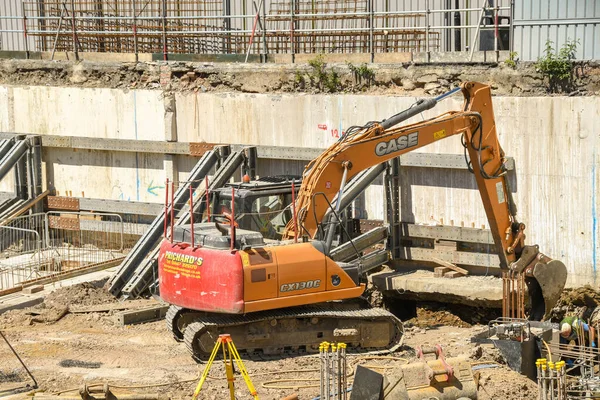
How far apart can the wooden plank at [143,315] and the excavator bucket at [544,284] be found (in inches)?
233

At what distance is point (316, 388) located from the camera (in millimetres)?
13945

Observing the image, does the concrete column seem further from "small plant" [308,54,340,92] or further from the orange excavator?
the orange excavator

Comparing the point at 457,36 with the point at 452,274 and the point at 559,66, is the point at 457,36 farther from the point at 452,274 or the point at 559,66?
the point at 452,274

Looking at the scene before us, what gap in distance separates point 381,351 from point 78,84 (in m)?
10.9

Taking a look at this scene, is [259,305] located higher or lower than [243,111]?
lower

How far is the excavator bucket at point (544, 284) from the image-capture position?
1748 cm

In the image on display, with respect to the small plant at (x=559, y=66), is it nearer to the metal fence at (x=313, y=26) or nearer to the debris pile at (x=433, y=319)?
the metal fence at (x=313, y=26)

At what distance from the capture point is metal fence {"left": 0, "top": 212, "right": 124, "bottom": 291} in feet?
67.1

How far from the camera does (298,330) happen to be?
1577 centimetres

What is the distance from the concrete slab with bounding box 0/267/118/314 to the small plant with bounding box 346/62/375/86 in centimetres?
585

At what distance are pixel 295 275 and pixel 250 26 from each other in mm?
11941

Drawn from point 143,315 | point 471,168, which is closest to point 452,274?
point 471,168

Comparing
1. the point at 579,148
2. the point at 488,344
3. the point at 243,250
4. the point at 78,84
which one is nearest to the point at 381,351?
the point at 488,344

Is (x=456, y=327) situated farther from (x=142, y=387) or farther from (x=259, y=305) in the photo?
(x=142, y=387)
